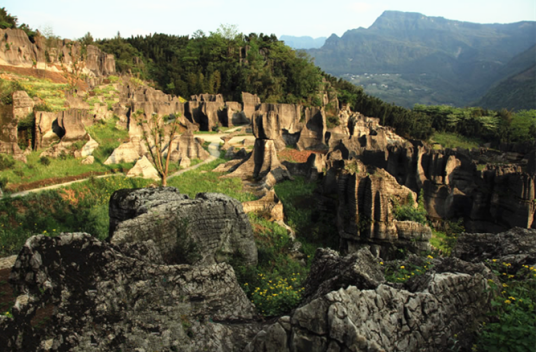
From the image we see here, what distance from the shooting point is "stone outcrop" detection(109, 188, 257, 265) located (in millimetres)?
7176

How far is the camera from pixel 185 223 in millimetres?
7926

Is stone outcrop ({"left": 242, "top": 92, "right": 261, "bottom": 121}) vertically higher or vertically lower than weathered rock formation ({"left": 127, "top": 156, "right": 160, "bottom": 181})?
higher

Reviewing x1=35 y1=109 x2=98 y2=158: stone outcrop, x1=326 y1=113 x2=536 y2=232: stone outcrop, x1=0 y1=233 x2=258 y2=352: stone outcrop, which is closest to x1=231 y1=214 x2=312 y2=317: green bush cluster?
x1=0 y1=233 x2=258 y2=352: stone outcrop

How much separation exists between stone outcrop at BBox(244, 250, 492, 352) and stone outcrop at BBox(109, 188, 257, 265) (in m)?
4.08

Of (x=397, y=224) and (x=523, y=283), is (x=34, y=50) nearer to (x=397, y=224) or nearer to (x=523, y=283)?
(x=397, y=224)

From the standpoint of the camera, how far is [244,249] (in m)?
9.26

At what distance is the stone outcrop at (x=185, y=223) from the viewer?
23.5 ft

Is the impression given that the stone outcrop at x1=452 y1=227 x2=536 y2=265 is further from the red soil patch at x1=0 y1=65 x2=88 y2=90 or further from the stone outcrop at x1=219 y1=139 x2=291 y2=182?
the red soil patch at x1=0 y1=65 x2=88 y2=90

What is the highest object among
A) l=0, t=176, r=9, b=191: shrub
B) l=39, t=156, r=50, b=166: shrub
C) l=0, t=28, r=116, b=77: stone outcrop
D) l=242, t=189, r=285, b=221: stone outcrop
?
l=0, t=28, r=116, b=77: stone outcrop

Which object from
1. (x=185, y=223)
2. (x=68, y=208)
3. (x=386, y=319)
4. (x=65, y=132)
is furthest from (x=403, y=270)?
(x=65, y=132)

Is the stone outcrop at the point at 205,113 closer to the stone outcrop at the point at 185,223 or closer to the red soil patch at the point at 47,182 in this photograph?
the red soil patch at the point at 47,182

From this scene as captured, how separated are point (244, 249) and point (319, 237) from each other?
6867mm

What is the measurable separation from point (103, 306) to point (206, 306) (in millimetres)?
1441

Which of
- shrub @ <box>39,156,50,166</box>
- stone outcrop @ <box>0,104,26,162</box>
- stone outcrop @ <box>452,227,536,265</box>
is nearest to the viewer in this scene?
stone outcrop @ <box>452,227,536,265</box>
